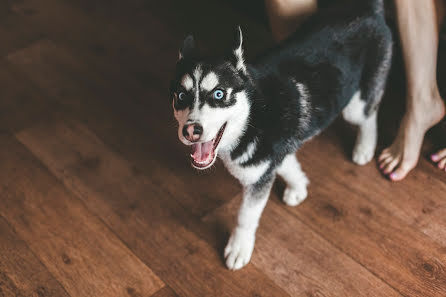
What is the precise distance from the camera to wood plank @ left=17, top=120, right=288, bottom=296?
1520 millimetres

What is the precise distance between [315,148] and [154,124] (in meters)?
0.75

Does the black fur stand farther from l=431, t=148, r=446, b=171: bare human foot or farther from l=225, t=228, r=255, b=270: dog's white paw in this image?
l=431, t=148, r=446, b=171: bare human foot

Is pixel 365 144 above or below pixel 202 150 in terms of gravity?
below

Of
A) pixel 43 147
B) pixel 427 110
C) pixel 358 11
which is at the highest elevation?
pixel 358 11

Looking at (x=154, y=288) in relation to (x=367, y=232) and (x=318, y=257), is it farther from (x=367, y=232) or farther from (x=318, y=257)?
(x=367, y=232)

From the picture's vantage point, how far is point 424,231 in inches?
63.6

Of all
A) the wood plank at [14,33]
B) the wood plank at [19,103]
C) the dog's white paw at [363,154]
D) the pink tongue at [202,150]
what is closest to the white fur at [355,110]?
the dog's white paw at [363,154]

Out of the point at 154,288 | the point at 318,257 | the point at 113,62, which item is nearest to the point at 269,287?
the point at 318,257

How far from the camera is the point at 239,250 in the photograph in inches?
61.0

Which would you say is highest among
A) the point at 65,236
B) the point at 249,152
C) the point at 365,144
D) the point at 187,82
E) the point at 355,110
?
the point at 187,82

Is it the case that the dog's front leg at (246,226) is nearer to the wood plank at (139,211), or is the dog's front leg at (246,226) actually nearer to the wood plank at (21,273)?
the wood plank at (139,211)

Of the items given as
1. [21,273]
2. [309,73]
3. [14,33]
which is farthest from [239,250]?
[14,33]

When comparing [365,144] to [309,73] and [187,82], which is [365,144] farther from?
[187,82]

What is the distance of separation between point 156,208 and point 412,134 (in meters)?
1.06
